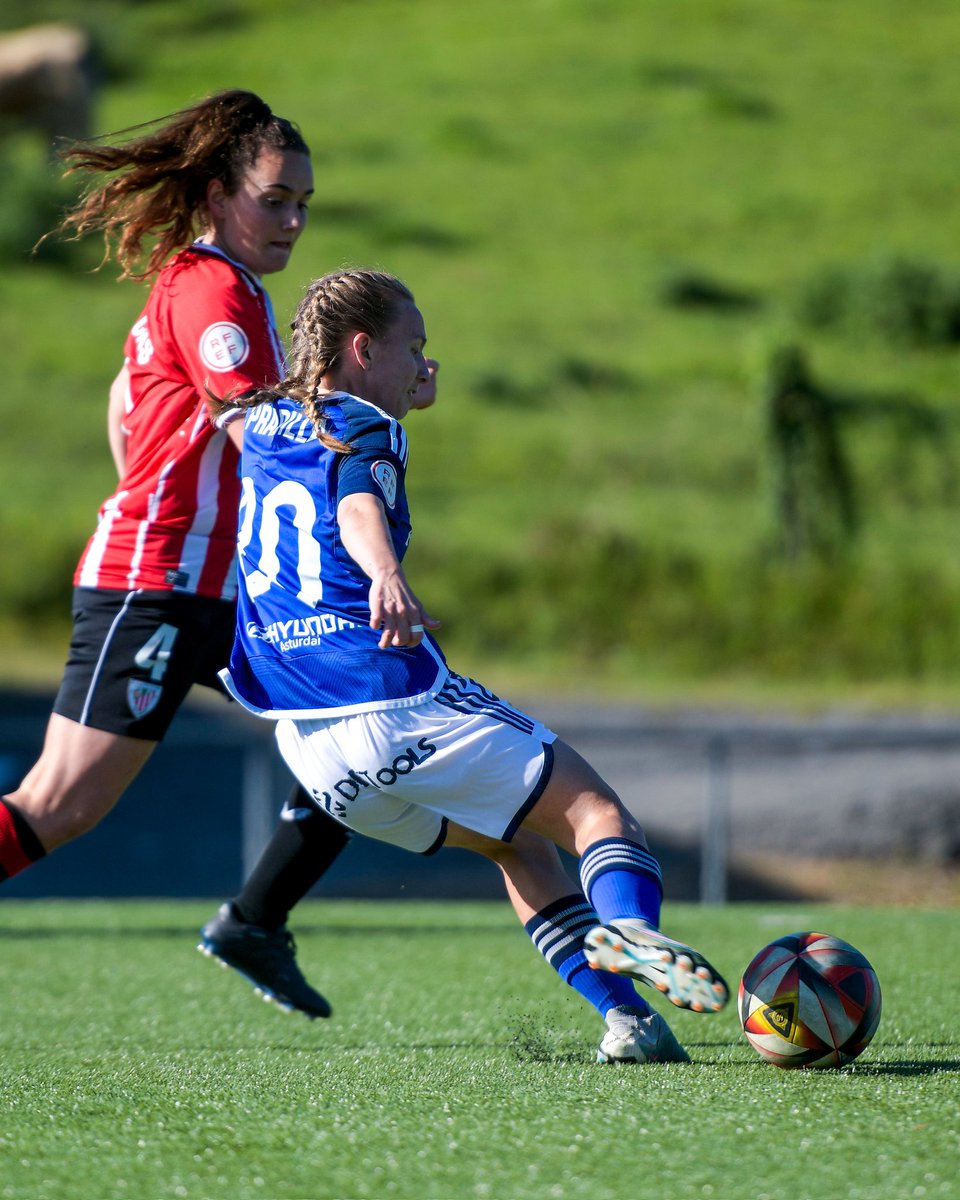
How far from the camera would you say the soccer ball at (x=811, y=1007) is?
2.72 metres

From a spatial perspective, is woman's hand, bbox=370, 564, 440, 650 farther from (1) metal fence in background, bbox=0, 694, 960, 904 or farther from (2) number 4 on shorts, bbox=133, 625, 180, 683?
(1) metal fence in background, bbox=0, 694, 960, 904

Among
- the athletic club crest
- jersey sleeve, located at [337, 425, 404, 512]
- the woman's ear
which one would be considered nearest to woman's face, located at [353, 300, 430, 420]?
the woman's ear

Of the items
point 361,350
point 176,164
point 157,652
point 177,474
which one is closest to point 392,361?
point 361,350

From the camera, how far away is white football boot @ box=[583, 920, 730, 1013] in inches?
89.1

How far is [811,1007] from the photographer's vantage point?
272cm

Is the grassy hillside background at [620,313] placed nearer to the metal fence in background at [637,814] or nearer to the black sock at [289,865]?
the metal fence in background at [637,814]

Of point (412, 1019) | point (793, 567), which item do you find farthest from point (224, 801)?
point (412, 1019)

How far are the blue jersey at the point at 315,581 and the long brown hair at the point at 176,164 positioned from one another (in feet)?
3.30

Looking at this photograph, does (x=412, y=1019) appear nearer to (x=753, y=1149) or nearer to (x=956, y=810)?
(x=753, y=1149)

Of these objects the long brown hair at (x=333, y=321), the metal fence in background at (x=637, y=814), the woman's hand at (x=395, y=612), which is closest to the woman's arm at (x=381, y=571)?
the woman's hand at (x=395, y=612)

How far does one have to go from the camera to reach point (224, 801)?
13766 millimetres

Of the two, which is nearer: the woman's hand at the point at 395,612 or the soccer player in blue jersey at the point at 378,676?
the woman's hand at the point at 395,612

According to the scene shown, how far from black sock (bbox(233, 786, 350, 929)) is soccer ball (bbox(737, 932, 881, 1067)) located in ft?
3.82

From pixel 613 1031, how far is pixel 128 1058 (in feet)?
3.45
